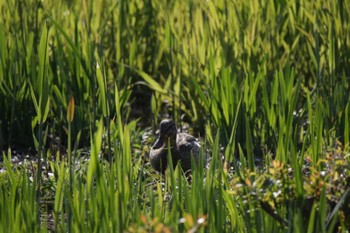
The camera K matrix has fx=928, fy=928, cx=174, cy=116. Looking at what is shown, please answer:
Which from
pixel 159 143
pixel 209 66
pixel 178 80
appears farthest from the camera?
pixel 178 80

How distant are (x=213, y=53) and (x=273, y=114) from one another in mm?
715

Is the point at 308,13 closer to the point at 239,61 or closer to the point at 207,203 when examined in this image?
the point at 239,61

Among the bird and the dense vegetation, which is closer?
the dense vegetation

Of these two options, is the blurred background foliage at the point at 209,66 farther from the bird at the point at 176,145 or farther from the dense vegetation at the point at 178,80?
the bird at the point at 176,145

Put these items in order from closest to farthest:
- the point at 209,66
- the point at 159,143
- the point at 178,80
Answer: the point at 159,143, the point at 209,66, the point at 178,80

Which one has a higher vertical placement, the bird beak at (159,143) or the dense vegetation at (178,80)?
the dense vegetation at (178,80)

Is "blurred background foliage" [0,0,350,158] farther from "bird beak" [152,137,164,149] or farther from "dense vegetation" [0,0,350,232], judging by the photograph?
"bird beak" [152,137,164,149]

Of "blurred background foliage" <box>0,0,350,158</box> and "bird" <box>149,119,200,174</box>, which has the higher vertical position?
"blurred background foliage" <box>0,0,350,158</box>

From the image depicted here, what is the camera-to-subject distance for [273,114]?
14.9 ft

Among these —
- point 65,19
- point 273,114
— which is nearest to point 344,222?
point 273,114

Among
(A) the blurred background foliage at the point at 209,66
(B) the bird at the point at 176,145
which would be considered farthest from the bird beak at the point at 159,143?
(A) the blurred background foliage at the point at 209,66

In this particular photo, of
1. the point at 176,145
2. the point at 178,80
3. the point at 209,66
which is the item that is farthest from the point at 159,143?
the point at 178,80

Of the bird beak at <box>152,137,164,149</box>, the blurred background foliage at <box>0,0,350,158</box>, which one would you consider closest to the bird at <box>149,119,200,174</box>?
the bird beak at <box>152,137,164,149</box>

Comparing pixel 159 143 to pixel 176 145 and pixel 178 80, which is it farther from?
pixel 178 80
